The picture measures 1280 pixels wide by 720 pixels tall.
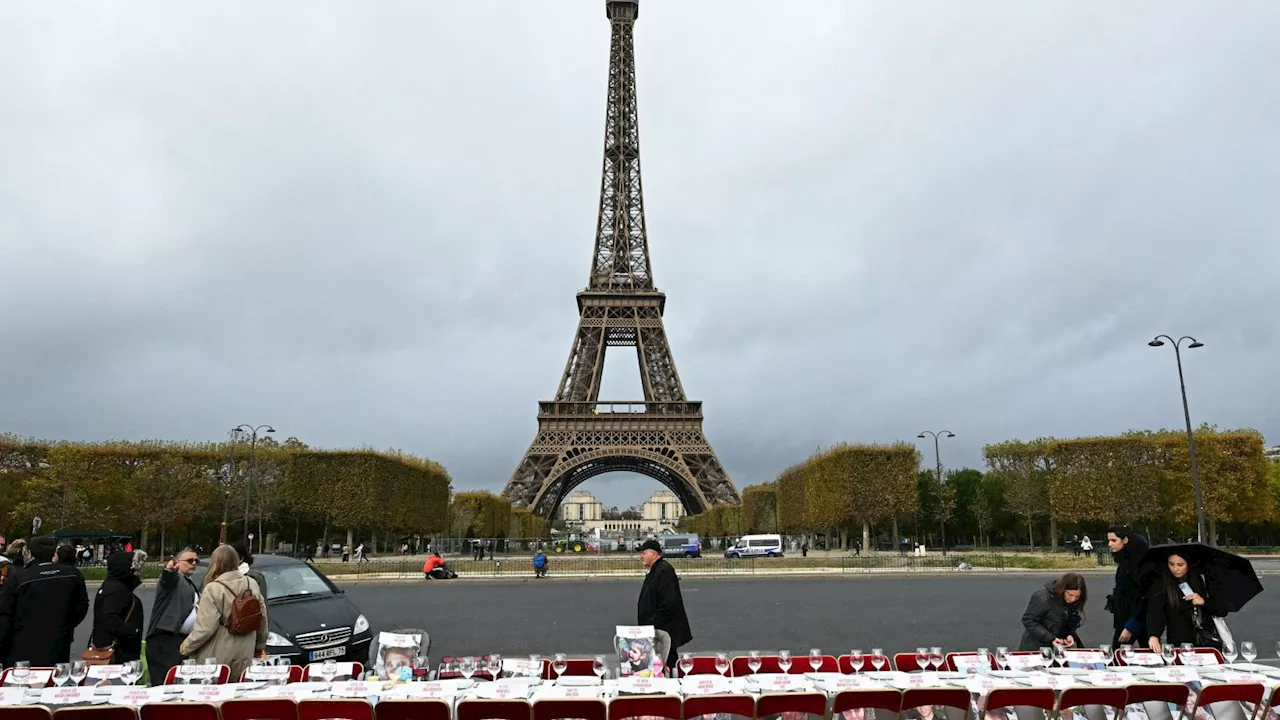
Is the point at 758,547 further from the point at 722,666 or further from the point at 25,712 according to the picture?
the point at 25,712

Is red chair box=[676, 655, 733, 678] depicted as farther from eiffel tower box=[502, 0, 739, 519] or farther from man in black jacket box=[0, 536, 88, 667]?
eiffel tower box=[502, 0, 739, 519]

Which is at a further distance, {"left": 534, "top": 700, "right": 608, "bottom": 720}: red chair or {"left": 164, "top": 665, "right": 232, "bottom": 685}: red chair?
{"left": 164, "top": 665, "right": 232, "bottom": 685}: red chair

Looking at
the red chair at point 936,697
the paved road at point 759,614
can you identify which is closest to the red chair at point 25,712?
the red chair at point 936,697

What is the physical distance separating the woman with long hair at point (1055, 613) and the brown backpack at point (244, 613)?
576 centimetres

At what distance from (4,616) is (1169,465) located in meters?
49.9

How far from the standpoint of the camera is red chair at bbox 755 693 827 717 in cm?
406

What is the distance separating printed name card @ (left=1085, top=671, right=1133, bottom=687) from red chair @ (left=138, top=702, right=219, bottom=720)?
459 cm

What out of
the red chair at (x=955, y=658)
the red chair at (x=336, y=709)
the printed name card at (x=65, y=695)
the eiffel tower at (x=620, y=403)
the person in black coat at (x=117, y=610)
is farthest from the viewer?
the eiffel tower at (x=620, y=403)

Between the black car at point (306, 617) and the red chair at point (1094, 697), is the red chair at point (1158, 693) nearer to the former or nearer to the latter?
the red chair at point (1094, 697)

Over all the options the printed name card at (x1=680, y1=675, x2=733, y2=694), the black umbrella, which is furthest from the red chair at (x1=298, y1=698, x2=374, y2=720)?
the black umbrella

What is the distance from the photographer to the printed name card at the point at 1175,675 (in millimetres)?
4684

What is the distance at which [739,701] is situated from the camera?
4.02 meters

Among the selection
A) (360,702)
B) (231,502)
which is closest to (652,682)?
(360,702)

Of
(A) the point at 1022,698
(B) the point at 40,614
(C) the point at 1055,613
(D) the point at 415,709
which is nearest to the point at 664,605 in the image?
(D) the point at 415,709
